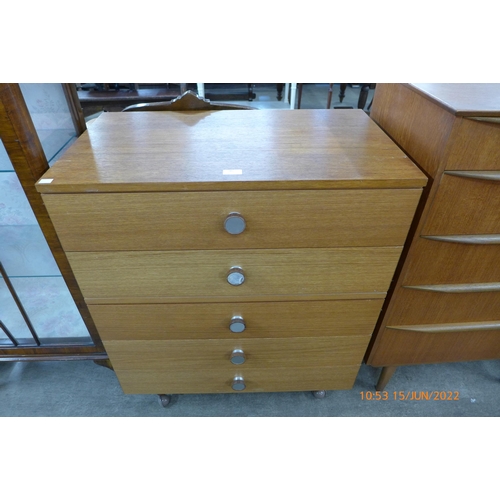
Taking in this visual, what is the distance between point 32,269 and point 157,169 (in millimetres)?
528

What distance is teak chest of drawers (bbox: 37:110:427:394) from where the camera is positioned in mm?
579

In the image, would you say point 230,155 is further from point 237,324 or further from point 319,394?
point 319,394

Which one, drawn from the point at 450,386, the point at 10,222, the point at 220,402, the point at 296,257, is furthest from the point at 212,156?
the point at 450,386

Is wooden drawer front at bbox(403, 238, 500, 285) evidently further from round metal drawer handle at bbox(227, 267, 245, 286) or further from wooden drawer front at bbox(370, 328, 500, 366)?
round metal drawer handle at bbox(227, 267, 245, 286)

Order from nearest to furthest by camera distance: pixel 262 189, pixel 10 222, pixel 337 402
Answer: pixel 262 189 < pixel 10 222 < pixel 337 402

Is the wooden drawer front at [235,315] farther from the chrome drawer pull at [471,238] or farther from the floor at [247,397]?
the floor at [247,397]

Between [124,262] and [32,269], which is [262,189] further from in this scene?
[32,269]

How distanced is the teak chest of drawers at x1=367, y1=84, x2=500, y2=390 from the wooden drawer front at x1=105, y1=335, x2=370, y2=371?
0.13 meters

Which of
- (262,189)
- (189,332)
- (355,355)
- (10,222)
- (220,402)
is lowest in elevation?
(220,402)

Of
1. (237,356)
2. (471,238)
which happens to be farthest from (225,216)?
(471,238)

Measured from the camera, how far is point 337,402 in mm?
1054

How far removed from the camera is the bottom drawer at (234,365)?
0.83 metres

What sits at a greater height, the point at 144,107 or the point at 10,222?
the point at 144,107

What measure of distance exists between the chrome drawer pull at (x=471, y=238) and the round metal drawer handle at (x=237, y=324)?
16.4 inches
